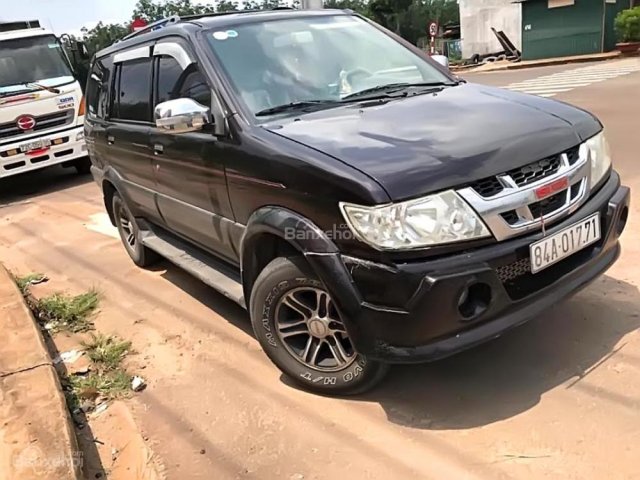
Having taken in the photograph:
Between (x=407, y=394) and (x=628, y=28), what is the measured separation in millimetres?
23628

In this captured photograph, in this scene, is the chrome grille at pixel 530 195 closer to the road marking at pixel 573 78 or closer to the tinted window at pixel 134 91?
the tinted window at pixel 134 91

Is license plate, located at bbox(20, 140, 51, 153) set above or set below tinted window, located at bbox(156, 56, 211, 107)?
below

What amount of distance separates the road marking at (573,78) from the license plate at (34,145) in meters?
9.72

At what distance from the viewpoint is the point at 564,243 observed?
9.13 ft

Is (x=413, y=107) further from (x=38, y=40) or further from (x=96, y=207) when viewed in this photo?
(x=38, y=40)

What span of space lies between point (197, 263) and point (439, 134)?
2028 mm

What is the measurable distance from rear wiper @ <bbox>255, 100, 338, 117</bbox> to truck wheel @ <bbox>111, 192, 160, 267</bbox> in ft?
7.55

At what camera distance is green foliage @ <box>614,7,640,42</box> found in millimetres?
22020

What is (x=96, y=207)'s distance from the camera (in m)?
8.42

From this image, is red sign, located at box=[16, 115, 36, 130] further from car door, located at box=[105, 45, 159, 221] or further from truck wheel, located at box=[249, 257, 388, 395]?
truck wheel, located at box=[249, 257, 388, 395]

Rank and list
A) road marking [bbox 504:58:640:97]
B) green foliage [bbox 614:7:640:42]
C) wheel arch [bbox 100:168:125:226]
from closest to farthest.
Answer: wheel arch [bbox 100:168:125:226]
road marking [bbox 504:58:640:97]
green foliage [bbox 614:7:640:42]

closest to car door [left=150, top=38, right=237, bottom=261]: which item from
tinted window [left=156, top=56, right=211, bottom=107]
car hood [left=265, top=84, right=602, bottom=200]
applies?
tinted window [left=156, top=56, right=211, bottom=107]

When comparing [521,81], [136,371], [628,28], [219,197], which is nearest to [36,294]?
[136,371]

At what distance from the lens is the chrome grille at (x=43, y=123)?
30.8 feet
